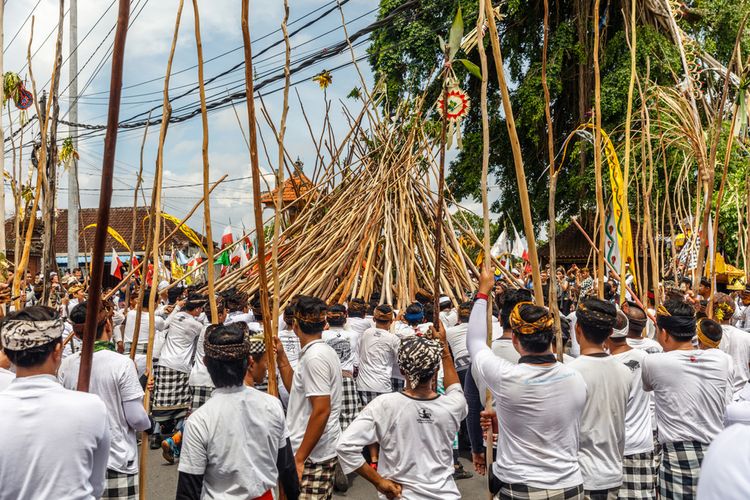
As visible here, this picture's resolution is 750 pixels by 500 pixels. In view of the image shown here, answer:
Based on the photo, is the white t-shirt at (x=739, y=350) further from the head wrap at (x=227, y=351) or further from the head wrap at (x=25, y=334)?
the head wrap at (x=25, y=334)

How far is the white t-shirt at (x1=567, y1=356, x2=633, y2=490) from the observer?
2859 mm

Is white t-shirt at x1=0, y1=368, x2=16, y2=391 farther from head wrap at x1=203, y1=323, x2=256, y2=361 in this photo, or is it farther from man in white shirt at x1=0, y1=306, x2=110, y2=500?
head wrap at x1=203, y1=323, x2=256, y2=361

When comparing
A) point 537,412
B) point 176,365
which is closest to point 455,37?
point 537,412

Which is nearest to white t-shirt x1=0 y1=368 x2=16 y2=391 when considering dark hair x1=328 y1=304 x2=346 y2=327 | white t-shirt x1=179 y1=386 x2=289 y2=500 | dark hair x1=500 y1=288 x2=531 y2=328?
white t-shirt x1=179 y1=386 x2=289 y2=500

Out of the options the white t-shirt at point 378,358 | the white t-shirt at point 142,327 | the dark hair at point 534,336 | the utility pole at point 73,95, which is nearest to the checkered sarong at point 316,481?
the dark hair at point 534,336

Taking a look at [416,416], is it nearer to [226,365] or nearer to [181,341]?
[226,365]

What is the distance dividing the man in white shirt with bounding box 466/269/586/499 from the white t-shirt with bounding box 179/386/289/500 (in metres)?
0.90

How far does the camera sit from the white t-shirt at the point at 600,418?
2.86m

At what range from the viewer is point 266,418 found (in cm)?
233

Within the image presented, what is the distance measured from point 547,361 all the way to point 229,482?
1.28 meters

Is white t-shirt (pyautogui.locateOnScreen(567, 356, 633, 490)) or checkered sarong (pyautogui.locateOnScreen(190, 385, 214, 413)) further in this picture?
checkered sarong (pyautogui.locateOnScreen(190, 385, 214, 413))

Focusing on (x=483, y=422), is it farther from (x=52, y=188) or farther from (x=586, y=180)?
(x=586, y=180)

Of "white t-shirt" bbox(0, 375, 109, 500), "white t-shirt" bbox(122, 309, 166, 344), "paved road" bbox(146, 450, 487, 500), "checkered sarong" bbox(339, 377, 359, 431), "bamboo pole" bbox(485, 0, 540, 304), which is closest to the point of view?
"white t-shirt" bbox(0, 375, 109, 500)

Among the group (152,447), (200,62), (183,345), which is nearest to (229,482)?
(200,62)
